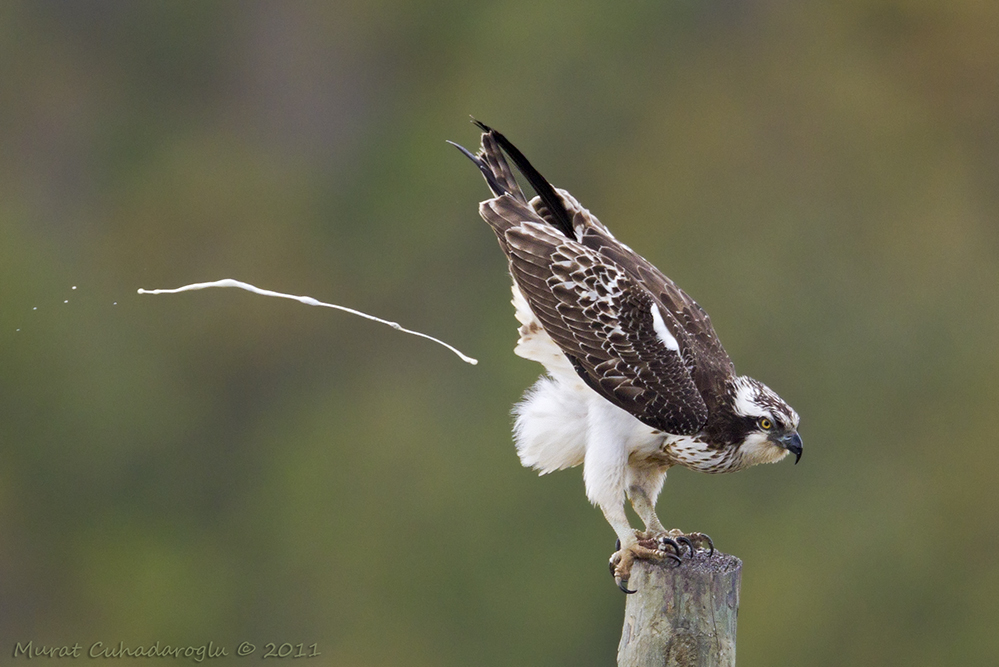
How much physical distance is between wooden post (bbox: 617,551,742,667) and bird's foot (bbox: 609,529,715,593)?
0.19 metres

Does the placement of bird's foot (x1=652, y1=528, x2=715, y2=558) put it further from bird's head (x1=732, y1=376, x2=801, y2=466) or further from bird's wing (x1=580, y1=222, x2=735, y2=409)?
bird's wing (x1=580, y1=222, x2=735, y2=409)

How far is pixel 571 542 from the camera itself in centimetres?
1511

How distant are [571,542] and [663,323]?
31.3ft

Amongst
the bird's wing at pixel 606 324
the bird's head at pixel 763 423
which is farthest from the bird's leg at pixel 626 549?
the bird's head at pixel 763 423

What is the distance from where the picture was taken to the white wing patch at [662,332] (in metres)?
5.76

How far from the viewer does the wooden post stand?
16.5ft

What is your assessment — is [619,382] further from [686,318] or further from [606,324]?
[686,318]

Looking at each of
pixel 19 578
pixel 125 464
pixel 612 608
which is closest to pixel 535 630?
pixel 612 608

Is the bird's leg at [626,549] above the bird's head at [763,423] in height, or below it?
below

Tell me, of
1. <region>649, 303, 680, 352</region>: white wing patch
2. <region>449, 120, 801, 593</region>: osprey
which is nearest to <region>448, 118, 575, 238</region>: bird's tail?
<region>449, 120, 801, 593</region>: osprey

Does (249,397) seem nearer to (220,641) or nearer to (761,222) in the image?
(220,641)

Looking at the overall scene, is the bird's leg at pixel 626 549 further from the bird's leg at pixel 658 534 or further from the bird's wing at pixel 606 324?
the bird's wing at pixel 606 324

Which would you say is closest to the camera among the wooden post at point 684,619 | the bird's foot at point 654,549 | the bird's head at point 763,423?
Answer: the wooden post at point 684,619

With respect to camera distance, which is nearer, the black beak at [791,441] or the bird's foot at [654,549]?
the bird's foot at [654,549]
